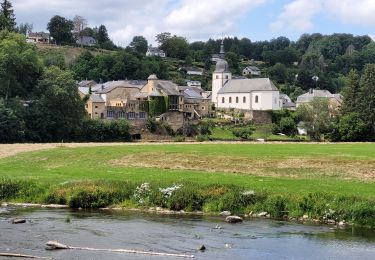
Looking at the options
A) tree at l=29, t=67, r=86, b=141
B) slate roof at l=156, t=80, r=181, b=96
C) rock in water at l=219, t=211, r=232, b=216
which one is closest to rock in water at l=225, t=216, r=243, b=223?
rock in water at l=219, t=211, r=232, b=216

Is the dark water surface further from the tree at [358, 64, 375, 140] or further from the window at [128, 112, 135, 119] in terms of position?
the window at [128, 112, 135, 119]

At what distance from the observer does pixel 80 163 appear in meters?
53.7

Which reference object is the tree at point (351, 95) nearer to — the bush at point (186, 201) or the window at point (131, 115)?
the window at point (131, 115)

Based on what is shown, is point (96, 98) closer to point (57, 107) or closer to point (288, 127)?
point (57, 107)

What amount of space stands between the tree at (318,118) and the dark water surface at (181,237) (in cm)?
8845

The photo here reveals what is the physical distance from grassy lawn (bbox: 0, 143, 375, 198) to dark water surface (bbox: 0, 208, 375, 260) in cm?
592

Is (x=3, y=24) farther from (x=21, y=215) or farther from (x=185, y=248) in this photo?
(x=185, y=248)

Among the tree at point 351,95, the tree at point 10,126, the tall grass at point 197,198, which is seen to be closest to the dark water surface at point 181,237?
the tall grass at point 197,198

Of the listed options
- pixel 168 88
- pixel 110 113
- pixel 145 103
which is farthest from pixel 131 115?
pixel 168 88

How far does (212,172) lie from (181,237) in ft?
61.3

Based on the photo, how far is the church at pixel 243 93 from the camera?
152 meters

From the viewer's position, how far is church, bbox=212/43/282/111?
498ft

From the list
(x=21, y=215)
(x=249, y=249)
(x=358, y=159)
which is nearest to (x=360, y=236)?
(x=249, y=249)

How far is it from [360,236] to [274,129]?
344 feet
